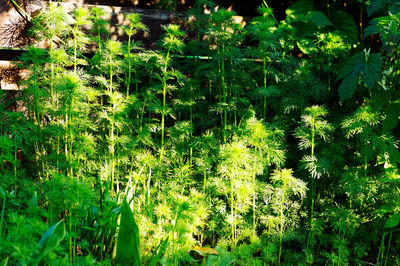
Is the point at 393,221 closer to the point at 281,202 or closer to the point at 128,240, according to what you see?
the point at 281,202

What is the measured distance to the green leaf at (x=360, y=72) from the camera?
2.15m

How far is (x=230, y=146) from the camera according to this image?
2.28 meters

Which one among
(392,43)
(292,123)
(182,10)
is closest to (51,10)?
(182,10)

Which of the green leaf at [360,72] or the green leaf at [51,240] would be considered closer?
the green leaf at [51,240]

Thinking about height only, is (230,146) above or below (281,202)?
above

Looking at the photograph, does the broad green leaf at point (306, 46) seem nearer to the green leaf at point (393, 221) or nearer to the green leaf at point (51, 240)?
the green leaf at point (393, 221)

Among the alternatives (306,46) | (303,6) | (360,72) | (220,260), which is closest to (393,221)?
(360,72)

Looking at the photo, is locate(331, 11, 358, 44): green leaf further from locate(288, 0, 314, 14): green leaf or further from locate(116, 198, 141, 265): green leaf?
locate(116, 198, 141, 265): green leaf

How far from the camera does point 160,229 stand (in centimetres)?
220

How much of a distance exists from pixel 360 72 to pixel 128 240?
5.98ft

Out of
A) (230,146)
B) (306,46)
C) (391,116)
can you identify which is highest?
(306,46)

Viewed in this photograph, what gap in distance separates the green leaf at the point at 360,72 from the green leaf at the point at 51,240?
187 centimetres

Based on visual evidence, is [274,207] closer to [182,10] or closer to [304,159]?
[304,159]

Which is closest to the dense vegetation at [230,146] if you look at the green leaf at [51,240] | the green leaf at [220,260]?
the green leaf at [220,260]
